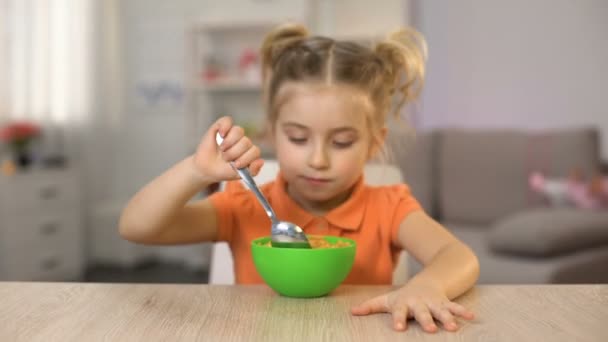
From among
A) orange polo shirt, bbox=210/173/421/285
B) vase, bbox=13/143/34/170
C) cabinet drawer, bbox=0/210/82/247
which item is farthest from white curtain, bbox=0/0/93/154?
orange polo shirt, bbox=210/173/421/285

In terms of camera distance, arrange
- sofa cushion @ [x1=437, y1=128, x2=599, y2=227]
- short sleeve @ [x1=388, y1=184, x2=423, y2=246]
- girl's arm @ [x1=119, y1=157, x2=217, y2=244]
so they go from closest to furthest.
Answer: girl's arm @ [x1=119, y1=157, x2=217, y2=244]
short sleeve @ [x1=388, y1=184, x2=423, y2=246]
sofa cushion @ [x1=437, y1=128, x2=599, y2=227]

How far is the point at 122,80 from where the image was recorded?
475 centimetres

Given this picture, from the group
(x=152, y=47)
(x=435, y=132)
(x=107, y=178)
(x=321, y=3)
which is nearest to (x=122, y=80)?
(x=152, y=47)

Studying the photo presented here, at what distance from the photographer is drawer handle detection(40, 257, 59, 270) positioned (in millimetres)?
3822

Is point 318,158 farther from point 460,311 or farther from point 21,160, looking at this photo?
point 21,160

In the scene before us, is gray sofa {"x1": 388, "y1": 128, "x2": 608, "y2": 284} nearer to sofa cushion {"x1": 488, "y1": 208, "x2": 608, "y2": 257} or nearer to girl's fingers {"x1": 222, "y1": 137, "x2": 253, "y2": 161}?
sofa cushion {"x1": 488, "y1": 208, "x2": 608, "y2": 257}

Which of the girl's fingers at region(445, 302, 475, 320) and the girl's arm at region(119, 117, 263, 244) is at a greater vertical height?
the girl's arm at region(119, 117, 263, 244)

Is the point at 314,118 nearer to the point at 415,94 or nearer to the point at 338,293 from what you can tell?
the point at 415,94

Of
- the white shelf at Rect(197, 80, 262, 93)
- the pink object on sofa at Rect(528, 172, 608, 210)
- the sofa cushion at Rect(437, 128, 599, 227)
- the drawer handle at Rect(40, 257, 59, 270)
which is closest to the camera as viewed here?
the pink object on sofa at Rect(528, 172, 608, 210)

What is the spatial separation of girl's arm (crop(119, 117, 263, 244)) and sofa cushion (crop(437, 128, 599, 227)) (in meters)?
2.26

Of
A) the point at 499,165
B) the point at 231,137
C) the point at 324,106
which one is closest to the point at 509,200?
the point at 499,165

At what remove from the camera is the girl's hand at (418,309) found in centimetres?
66

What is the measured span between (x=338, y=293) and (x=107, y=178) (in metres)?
4.24

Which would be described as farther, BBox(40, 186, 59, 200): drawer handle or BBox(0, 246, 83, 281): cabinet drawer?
BBox(40, 186, 59, 200): drawer handle
